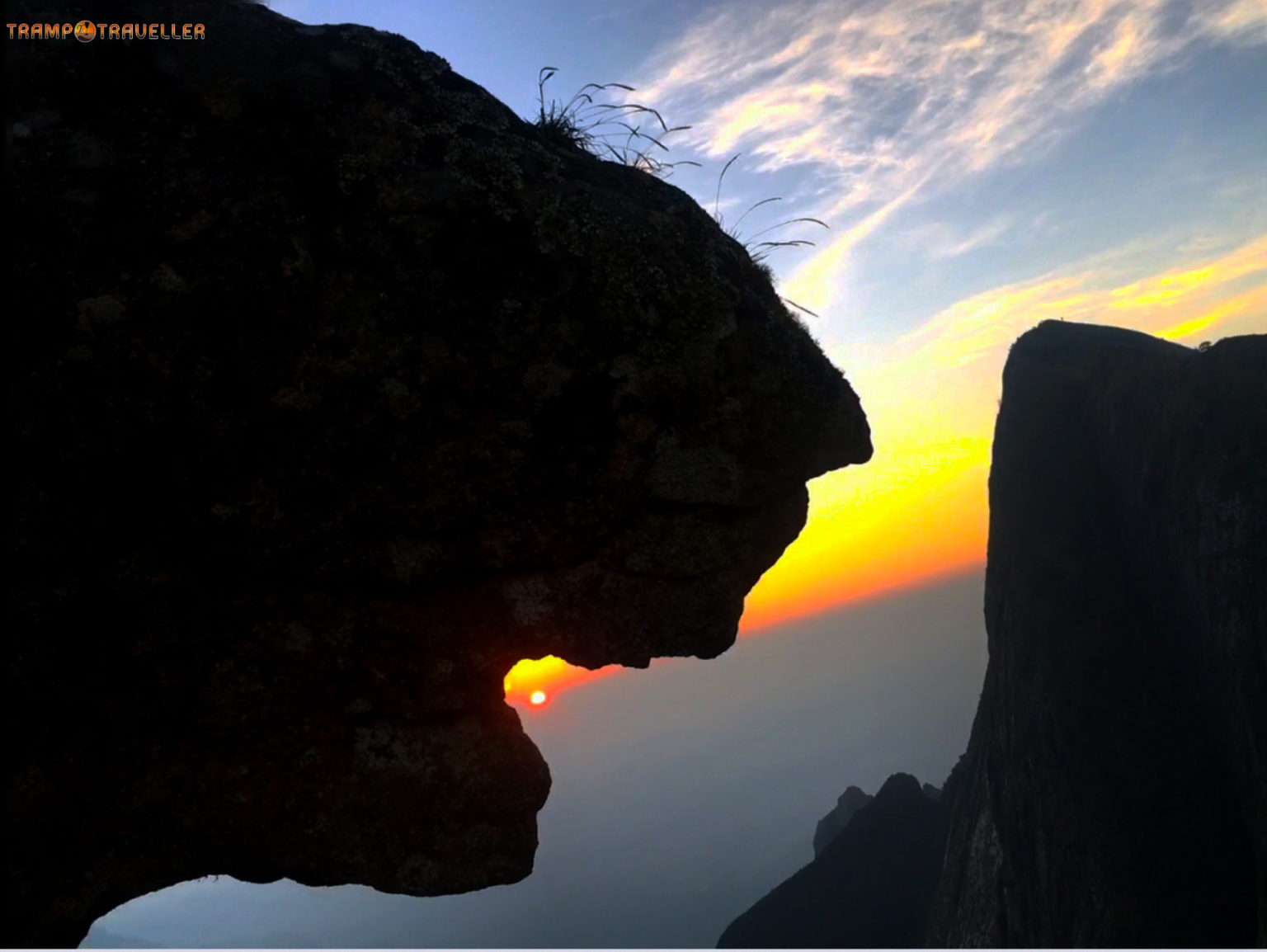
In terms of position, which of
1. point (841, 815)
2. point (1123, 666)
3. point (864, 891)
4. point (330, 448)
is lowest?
point (841, 815)

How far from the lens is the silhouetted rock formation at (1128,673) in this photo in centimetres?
2564

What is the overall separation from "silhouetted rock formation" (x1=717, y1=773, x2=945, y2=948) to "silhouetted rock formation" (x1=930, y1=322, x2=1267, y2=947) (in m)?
10.9

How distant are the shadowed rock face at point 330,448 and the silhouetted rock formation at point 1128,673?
2706 cm

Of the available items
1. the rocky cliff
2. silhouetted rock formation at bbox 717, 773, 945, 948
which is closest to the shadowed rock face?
the rocky cliff

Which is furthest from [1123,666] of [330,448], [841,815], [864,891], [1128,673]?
[841,815]

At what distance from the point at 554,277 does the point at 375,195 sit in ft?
7.75

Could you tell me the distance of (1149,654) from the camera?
31906mm

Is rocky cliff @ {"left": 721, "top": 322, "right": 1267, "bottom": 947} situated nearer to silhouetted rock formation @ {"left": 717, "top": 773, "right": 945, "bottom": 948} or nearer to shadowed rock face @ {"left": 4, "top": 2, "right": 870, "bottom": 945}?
silhouetted rock formation @ {"left": 717, "top": 773, "right": 945, "bottom": 948}

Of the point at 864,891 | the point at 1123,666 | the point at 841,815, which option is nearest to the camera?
the point at 1123,666

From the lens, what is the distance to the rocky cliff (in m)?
25.7

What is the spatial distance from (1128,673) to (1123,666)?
0.40 metres

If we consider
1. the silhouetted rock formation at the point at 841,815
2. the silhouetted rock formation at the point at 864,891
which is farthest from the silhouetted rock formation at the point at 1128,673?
the silhouetted rock formation at the point at 841,815

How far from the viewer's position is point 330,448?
7953mm

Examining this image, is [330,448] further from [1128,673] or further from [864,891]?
[864,891]
